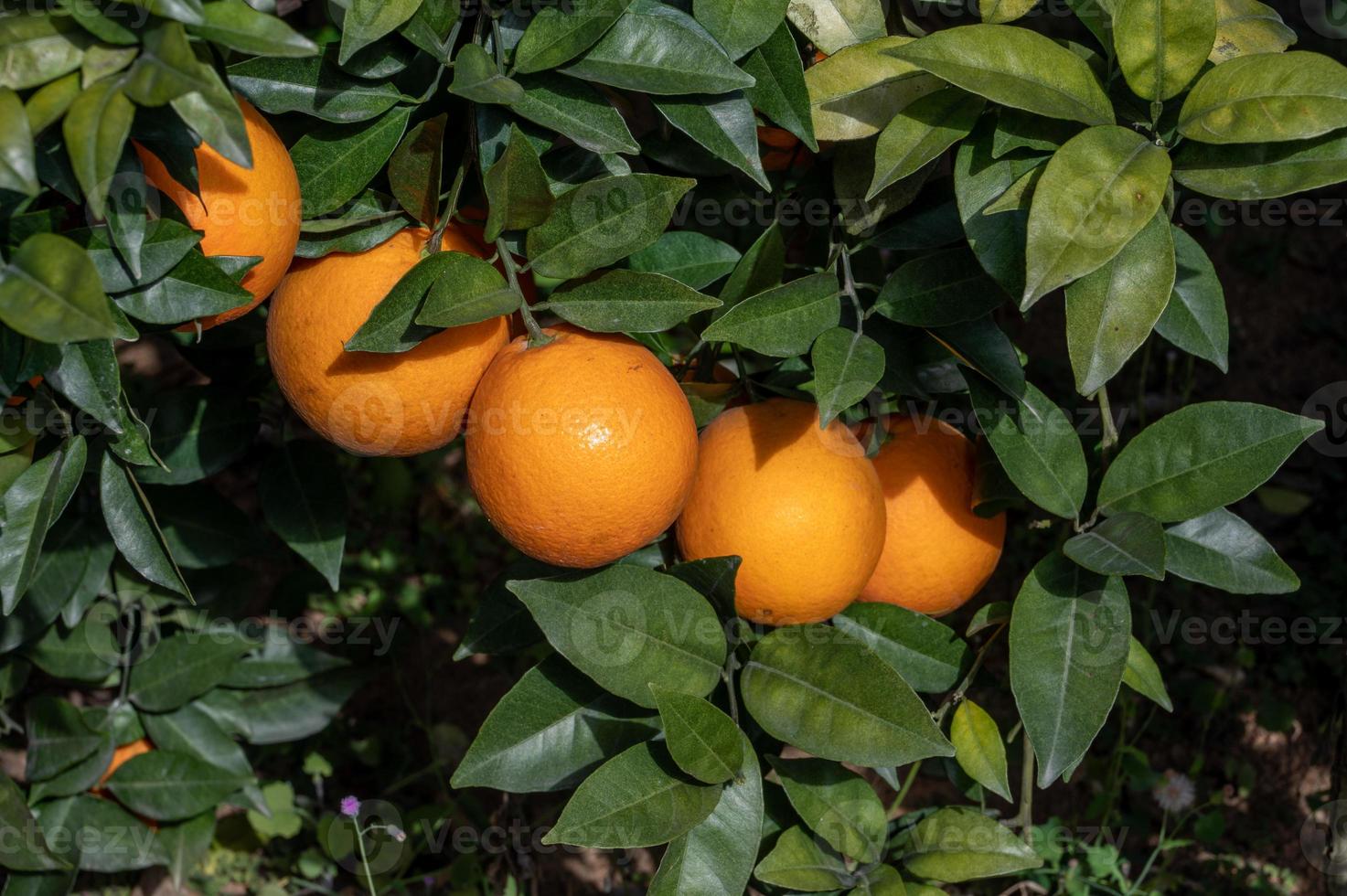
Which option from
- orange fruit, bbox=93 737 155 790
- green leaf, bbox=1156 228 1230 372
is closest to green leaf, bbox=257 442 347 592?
orange fruit, bbox=93 737 155 790

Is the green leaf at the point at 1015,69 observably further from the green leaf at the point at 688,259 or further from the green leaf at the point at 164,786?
the green leaf at the point at 164,786

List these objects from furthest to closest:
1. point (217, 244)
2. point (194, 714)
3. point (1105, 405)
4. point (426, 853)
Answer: point (426, 853)
point (194, 714)
point (1105, 405)
point (217, 244)

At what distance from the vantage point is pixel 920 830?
120 centimetres

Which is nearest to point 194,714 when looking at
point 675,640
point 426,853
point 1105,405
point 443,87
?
point 426,853

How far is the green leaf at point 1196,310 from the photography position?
3.33 feet

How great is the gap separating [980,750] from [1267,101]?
0.64m

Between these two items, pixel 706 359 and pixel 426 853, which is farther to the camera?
pixel 426 853

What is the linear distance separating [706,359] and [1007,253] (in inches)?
15.4

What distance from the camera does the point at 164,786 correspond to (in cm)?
153

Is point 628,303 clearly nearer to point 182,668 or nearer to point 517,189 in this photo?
point 517,189

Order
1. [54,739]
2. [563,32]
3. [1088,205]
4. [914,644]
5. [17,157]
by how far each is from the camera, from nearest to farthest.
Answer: [17,157] < [1088,205] < [563,32] < [914,644] < [54,739]

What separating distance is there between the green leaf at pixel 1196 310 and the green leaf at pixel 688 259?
0.40 meters

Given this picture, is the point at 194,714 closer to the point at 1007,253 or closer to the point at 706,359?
the point at 706,359

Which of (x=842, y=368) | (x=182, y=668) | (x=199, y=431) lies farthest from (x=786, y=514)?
(x=182, y=668)
